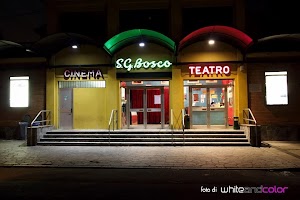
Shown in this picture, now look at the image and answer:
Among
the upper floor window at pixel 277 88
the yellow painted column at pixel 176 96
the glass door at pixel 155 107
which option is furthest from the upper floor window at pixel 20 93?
the upper floor window at pixel 277 88

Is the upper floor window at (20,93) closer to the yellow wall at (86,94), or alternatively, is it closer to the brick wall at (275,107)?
the yellow wall at (86,94)

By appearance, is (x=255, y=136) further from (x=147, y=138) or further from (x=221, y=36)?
(x=221, y=36)

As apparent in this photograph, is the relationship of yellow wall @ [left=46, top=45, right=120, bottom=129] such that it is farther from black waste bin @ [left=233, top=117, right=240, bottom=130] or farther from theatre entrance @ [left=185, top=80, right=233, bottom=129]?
black waste bin @ [left=233, top=117, right=240, bottom=130]

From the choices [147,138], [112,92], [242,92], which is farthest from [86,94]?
[242,92]

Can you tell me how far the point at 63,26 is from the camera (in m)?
15.7

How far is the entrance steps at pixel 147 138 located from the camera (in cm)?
1244

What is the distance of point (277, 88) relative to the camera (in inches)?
555

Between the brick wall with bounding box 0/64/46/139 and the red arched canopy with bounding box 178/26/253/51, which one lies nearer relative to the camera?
the red arched canopy with bounding box 178/26/253/51

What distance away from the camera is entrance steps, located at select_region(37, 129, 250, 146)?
490 inches

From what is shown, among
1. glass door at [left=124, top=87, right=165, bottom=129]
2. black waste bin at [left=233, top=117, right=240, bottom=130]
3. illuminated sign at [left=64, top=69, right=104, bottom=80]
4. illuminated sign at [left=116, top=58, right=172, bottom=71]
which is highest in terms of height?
illuminated sign at [left=116, top=58, right=172, bottom=71]

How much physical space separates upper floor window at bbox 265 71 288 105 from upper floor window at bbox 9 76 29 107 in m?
13.0

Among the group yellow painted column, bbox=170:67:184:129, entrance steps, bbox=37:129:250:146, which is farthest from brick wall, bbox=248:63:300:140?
yellow painted column, bbox=170:67:184:129

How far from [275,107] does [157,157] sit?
7.64 m

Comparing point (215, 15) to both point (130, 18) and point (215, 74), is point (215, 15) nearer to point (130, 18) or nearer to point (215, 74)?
point (215, 74)
